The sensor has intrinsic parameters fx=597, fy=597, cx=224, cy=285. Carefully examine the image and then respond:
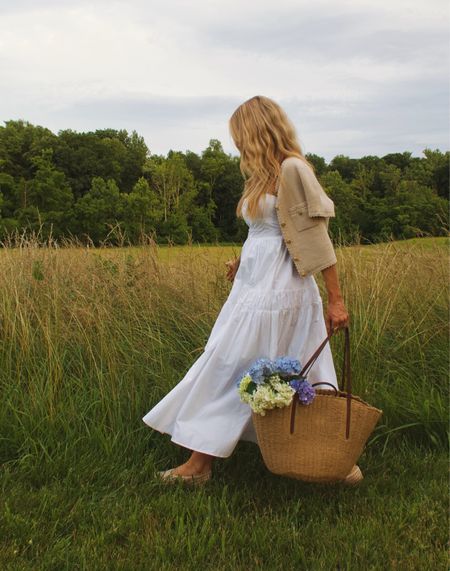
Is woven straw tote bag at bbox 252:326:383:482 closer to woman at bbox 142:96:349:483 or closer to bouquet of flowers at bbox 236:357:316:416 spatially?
bouquet of flowers at bbox 236:357:316:416

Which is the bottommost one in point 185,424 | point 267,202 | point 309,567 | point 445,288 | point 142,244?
point 309,567

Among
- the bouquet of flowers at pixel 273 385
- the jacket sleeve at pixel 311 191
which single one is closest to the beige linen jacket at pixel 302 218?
the jacket sleeve at pixel 311 191

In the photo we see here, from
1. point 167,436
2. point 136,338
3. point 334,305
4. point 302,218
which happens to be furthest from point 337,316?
point 136,338

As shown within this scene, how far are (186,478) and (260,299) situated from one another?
98cm

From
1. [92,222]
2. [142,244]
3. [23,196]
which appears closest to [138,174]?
[23,196]

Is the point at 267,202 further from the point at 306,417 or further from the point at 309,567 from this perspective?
the point at 309,567

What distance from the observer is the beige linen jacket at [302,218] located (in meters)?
2.91

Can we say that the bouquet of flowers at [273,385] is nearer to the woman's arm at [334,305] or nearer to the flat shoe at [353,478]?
the woman's arm at [334,305]

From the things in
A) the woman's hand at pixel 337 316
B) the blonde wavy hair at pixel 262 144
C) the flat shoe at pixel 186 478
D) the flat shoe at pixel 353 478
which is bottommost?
the flat shoe at pixel 353 478

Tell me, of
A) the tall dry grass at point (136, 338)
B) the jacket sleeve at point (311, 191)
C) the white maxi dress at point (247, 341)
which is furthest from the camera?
the tall dry grass at point (136, 338)

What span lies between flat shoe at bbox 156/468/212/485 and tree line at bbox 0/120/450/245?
6.95m

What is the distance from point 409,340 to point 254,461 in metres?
1.71

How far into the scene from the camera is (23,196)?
2191cm

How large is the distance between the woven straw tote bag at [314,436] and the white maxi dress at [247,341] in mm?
342
